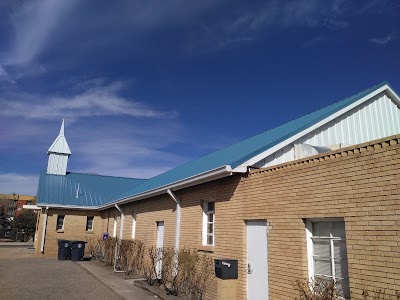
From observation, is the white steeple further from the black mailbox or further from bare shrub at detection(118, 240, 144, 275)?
the black mailbox

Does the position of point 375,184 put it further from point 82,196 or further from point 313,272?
point 82,196

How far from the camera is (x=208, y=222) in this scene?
35.3ft

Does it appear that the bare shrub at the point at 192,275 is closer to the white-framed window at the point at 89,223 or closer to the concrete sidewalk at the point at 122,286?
the concrete sidewalk at the point at 122,286

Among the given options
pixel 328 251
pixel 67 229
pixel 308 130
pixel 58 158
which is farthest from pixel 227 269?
pixel 58 158

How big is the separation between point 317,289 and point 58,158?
27897mm

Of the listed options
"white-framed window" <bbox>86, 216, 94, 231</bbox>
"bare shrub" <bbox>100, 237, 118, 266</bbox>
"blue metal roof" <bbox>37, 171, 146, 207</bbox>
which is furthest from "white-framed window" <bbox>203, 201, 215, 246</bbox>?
"white-framed window" <bbox>86, 216, 94, 231</bbox>

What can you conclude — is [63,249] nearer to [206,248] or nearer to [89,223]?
[89,223]

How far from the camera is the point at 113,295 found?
1080 centimetres

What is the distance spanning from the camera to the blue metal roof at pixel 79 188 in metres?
25.5

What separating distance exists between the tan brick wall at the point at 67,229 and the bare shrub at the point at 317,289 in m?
21.5

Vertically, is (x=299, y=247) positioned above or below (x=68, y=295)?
above

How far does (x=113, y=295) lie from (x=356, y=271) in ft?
25.9

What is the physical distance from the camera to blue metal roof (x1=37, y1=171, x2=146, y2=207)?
2548 cm

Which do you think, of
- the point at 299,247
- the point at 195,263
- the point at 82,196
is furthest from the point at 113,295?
the point at 82,196
